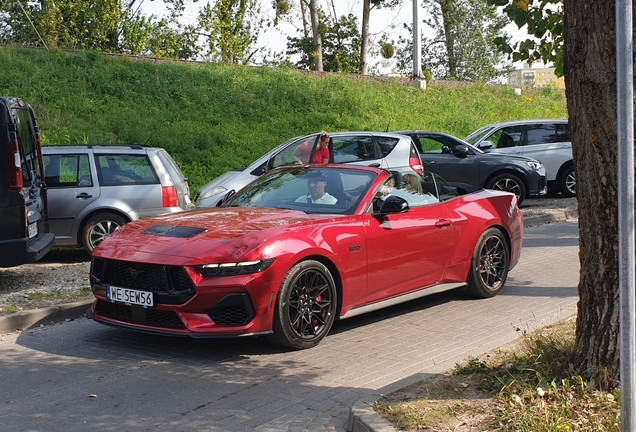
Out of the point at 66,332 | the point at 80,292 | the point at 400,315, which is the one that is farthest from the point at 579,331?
the point at 80,292

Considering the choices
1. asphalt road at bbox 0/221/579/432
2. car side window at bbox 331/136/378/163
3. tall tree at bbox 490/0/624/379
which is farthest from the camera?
car side window at bbox 331/136/378/163

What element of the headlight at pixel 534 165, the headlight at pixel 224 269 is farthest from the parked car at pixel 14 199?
the headlight at pixel 534 165

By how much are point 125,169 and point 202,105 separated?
46.1 ft

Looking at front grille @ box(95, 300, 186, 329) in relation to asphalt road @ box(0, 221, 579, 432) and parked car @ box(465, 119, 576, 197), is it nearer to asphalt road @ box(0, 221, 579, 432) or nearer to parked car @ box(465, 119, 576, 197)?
asphalt road @ box(0, 221, 579, 432)

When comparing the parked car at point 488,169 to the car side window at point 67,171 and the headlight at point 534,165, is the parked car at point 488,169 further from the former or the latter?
the car side window at point 67,171

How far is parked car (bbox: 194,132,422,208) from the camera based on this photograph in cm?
1501

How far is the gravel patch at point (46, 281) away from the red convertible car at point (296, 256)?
62.2 inches

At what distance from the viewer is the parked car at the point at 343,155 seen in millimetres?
15008

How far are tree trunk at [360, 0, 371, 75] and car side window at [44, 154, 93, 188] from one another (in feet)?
97.6

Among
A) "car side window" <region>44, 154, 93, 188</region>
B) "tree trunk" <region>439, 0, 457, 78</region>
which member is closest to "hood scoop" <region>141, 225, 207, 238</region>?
"car side window" <region>44, 154, 93, 188</region>

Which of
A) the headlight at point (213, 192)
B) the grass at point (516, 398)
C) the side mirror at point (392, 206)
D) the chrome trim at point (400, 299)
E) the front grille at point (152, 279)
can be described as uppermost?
the side mirror at point (392, 206)

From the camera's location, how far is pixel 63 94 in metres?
23.9

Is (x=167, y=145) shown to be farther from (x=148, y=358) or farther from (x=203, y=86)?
(x=148, y=358)

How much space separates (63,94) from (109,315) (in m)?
18.2
